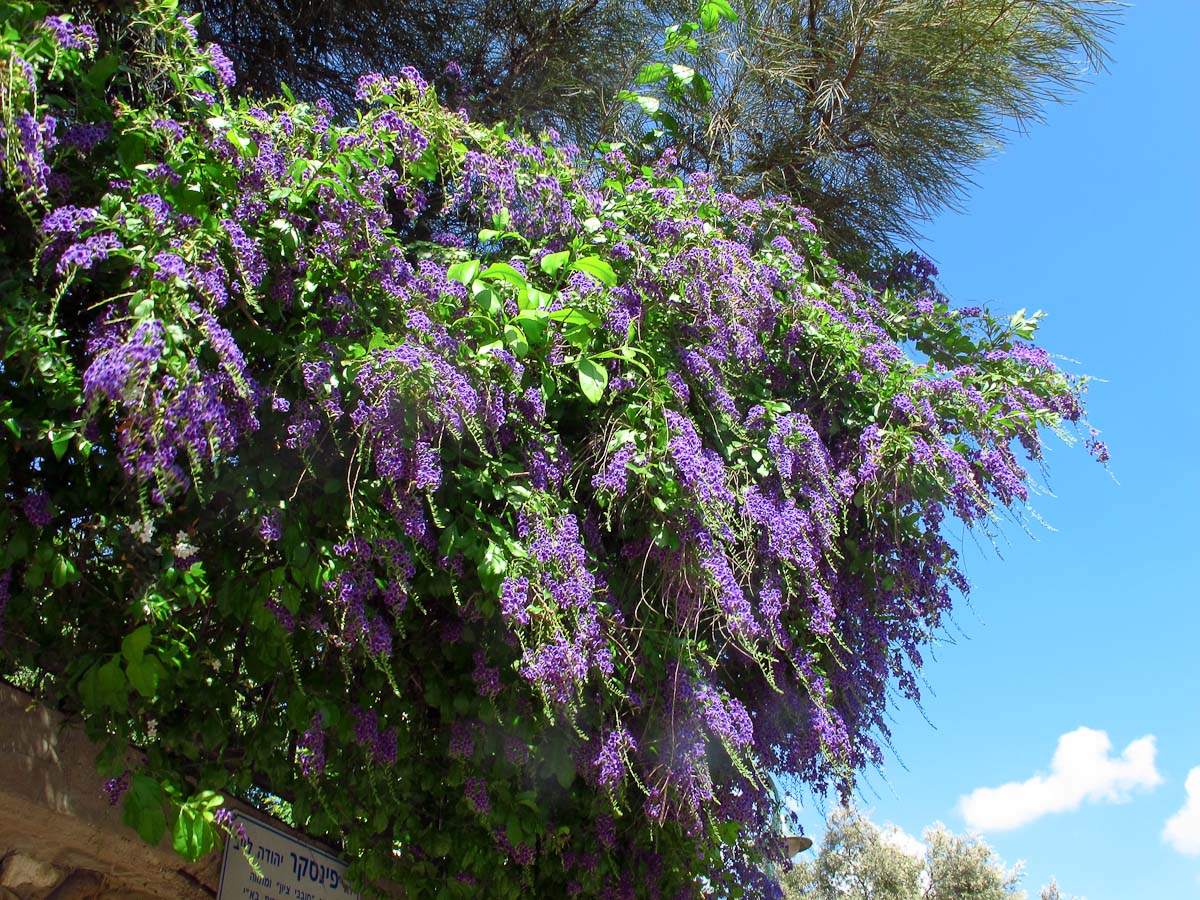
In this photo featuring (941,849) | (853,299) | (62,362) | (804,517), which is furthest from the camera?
(941,849)

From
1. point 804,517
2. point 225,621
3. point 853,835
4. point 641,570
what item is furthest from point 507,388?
point 853,835

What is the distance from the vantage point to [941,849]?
410 inches

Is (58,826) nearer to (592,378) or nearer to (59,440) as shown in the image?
(59,440)

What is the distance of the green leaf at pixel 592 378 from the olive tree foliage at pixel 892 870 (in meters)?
8.19

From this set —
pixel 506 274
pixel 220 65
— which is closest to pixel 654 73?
pixel 506 274

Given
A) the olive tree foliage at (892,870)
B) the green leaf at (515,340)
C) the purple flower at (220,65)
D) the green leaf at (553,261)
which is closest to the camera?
the purple flower at (220,65)

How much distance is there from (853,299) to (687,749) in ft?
6.52

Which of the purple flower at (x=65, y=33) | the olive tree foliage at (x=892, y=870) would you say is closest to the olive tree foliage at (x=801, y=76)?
the purple flower at (x=65, y=33)

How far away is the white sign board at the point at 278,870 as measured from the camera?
8.97 feet

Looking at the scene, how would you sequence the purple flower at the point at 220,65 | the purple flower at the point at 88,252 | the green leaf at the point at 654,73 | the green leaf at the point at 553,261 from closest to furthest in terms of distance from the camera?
the purple flower at the point at 88,252 → the purple flower at the point at 220,65 → the green leaf at the point at 553,261 → the green leaf at the point at 654,73

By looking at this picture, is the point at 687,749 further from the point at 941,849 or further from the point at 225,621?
the point at 941,849

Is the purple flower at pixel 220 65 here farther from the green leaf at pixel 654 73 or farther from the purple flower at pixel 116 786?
the green leaf at pixel 654 73

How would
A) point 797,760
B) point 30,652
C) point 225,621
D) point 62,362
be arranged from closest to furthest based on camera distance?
point 62,362, point 30,652, point 225,621, point 797,760

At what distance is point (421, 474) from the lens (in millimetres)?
2379
